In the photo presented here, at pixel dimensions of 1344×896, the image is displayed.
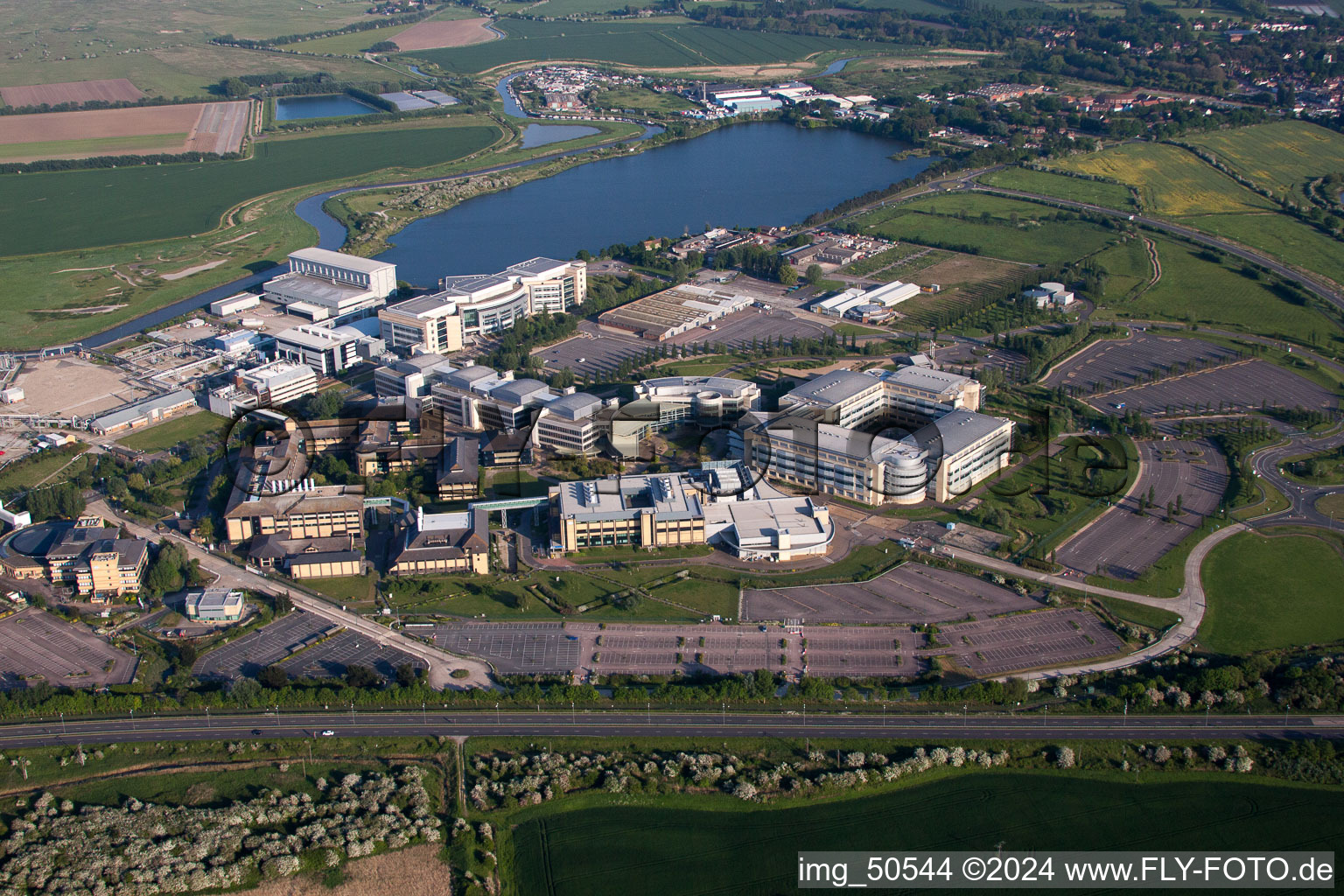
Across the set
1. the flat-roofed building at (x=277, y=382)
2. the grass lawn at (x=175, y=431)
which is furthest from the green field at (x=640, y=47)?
the grass lawn at (x=175, y=431)

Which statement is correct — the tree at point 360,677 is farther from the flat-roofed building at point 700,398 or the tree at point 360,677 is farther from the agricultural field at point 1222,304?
the agricultural field at point 1222,304

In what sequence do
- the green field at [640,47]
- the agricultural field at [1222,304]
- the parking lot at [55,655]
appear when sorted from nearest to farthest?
the parking lot at [55,655], the agricultural field at [1222,304], the green field at [640,47]

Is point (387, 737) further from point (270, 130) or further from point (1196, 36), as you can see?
point (1196, 36)

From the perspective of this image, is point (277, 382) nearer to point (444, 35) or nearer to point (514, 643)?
point (514, 643)

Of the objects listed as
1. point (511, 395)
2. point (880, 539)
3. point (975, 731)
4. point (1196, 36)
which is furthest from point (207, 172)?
point (1196, 36)

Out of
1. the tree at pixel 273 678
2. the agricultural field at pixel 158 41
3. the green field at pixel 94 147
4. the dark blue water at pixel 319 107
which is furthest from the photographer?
the agricultural field at pixel 158 41

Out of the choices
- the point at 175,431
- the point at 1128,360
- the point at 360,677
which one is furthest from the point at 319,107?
the point at 360,677

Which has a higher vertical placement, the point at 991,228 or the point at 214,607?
the point at 991,228

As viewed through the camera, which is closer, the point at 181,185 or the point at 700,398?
the point at 700,398
